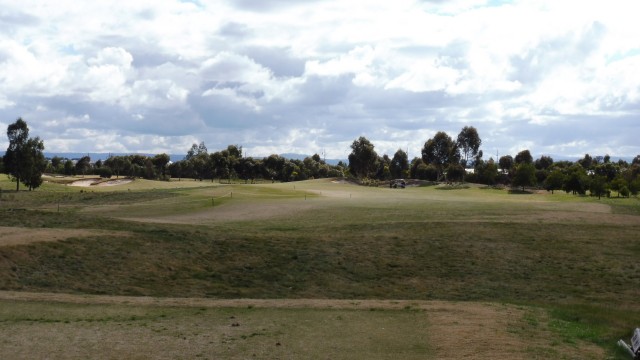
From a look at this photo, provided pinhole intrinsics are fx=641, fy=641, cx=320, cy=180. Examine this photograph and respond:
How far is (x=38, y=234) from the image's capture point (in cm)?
3462

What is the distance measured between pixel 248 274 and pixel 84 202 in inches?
1540

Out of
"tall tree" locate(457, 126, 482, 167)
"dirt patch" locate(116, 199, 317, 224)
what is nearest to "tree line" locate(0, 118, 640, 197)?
"tall tree" locate(457, 126, 482, 167)

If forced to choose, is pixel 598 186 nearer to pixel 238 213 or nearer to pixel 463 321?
pixel 238 213

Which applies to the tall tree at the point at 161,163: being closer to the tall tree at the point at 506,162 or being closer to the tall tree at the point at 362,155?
the tall tree at the point at 362,155

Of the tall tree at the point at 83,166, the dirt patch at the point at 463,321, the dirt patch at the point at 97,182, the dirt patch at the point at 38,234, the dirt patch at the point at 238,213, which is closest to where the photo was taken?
the dirt patch at the point at 463,321

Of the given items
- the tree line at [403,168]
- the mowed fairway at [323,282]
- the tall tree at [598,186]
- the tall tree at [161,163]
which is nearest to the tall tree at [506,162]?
the tree line at [403,168]

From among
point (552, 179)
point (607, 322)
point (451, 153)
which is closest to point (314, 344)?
point (607, 322)

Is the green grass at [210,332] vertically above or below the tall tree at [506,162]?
below

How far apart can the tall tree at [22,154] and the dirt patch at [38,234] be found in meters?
55.0

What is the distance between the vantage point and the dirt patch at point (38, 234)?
32312mm

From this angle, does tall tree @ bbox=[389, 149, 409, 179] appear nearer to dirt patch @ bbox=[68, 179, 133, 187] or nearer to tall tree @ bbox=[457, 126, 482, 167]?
tall tree @ bbox=[457, 126, 482, 167]

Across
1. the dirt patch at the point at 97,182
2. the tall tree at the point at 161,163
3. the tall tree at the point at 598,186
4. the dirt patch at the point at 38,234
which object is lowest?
the dirt patch at the point at 38,234

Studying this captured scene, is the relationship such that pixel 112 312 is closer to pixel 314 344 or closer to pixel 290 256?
pixel 314 344

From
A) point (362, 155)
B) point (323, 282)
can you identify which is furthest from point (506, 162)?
point (323, 282)
